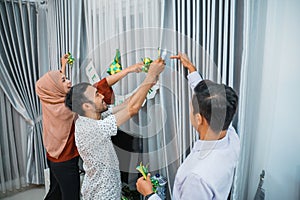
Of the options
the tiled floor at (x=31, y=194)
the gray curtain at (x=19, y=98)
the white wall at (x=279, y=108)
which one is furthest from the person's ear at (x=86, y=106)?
the tiled floor at (x=31, y=194)

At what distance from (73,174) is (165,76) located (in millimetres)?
977

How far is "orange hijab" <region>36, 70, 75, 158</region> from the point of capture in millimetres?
1527

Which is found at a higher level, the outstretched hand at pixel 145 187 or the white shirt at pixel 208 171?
the white shirt at pixel 208 171

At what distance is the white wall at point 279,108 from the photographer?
0.98 meters

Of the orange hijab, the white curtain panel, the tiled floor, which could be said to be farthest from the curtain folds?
the orange hijab

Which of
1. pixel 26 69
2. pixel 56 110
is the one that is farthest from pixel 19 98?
pixel 56 110

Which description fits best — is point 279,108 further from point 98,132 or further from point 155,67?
point 98,132

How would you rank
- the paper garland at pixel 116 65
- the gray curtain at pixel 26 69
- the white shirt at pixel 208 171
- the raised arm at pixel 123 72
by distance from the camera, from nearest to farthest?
the white shirt at pixel 208 171 < the raised arm at pixel 123 72 < the paper garland at pixel 116 65 < the gray curtain at pixel 26 69

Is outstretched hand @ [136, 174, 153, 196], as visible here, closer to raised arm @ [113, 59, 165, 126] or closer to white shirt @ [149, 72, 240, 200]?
white shirt @ [149, 72, 240, 200]

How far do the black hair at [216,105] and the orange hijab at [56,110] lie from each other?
1.03 metres

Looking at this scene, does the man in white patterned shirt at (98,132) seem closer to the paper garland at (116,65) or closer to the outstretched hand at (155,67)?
the outstretched hand at (155,67)

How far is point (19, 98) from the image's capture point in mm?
2230

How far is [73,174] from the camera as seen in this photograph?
163 cm

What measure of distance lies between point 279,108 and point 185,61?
506 millimetres
